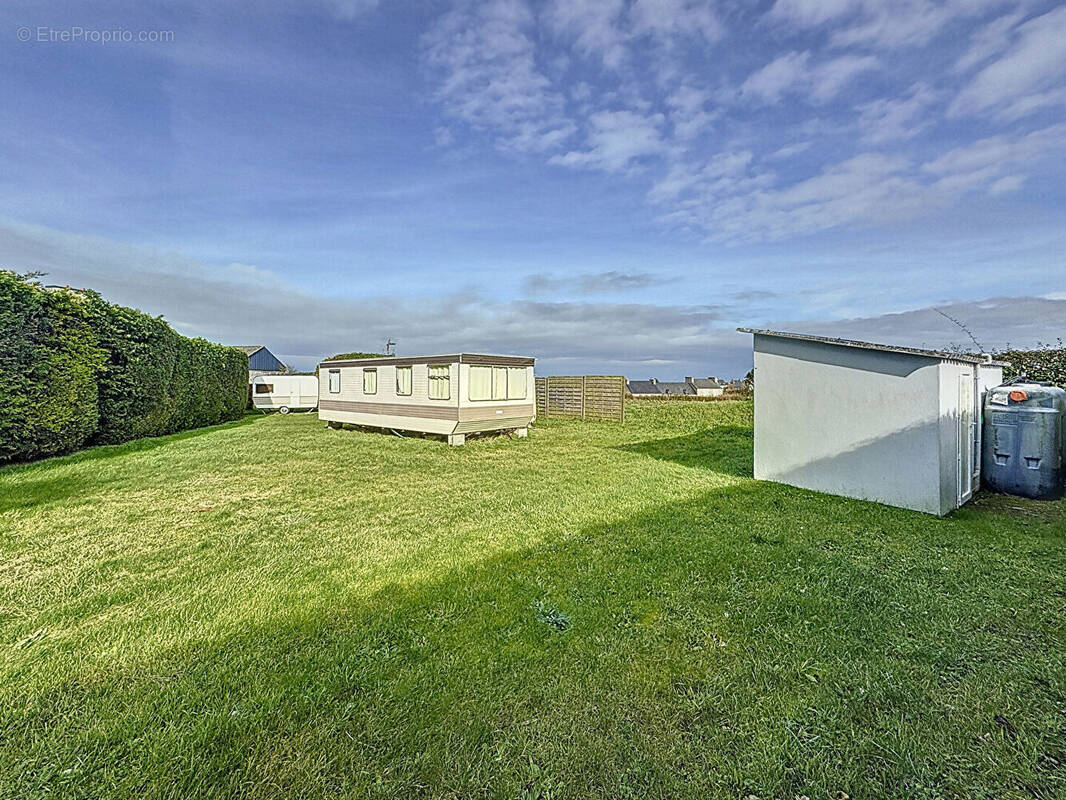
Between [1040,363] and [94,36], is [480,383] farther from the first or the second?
[1040,363]

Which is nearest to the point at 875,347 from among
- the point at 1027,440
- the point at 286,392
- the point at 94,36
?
the point at 1027,440

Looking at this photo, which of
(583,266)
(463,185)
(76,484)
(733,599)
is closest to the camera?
(733,599)

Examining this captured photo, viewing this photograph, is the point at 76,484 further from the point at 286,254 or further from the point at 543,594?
the point at 286,254

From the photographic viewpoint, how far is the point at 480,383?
1067cm

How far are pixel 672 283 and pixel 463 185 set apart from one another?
6844 mm

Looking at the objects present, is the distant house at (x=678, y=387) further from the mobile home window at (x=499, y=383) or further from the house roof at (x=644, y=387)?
the mobile home window at (x=499, y=383)

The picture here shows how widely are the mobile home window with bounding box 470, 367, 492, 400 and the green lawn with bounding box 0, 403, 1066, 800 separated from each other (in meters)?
5.54

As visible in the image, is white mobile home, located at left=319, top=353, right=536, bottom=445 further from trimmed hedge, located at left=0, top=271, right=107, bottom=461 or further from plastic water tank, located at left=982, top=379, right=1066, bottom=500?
plastic water tank, located at left=982, top=379, right=1066, bottom=500

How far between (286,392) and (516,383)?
14203mm

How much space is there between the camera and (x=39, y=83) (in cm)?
645

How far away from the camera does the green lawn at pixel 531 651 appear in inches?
66.5

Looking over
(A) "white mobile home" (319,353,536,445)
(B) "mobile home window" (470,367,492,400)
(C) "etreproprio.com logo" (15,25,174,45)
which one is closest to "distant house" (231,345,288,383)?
(A) "white mobile home" (319,353,536,445)

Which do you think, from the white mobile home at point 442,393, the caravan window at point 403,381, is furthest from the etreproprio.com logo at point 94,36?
the caravan window at point 403,381

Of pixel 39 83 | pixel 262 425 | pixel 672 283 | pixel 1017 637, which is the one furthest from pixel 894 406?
pixel 262 425
